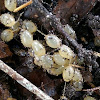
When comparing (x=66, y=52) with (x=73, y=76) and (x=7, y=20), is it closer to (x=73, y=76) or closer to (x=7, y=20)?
(x=73, y=76)

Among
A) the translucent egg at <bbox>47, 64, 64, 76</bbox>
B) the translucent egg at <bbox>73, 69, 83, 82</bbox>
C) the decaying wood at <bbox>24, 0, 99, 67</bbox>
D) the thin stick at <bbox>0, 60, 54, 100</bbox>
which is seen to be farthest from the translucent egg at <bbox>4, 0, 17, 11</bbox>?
the translucent egg at <bbox>73, 69, 83, 82</bbox>

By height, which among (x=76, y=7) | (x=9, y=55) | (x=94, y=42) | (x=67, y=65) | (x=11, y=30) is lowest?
(x=9, y=55)

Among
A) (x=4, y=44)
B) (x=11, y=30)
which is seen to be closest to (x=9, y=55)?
(x=4, y=44)

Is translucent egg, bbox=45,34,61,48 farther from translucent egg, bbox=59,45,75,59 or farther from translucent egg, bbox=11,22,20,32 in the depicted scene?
translucent egg, bbox=11,22,20,32

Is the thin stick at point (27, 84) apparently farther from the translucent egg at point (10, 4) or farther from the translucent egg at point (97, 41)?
the translucent egg at point (97, 41)

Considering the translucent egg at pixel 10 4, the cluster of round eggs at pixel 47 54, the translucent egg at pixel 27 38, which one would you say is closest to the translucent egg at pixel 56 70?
the cluster of round eggs at pixel 47 54

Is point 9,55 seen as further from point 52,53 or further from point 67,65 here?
point 67,65

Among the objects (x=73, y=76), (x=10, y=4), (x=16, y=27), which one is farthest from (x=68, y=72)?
(x=10, y=4)
